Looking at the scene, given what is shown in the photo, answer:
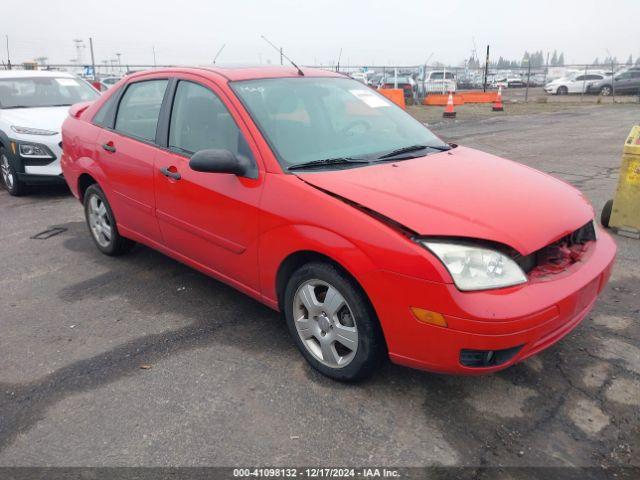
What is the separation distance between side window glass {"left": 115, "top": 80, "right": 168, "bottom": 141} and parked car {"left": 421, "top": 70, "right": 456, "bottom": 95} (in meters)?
23.5

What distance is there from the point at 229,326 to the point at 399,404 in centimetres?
137

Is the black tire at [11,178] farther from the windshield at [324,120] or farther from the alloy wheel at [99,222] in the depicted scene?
the windshield at [324,120]

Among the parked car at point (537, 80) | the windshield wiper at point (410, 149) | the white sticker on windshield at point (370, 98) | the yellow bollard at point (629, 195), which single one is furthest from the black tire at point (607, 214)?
the parked car at point (537, 80)

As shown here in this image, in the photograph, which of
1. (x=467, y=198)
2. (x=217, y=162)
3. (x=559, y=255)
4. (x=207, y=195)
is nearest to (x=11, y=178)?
(x=207, y=195)

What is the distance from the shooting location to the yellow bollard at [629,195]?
5035mm

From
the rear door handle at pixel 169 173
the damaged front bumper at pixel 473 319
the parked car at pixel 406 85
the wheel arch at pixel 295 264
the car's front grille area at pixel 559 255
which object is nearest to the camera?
the damaged front bumper at pixel 473 319

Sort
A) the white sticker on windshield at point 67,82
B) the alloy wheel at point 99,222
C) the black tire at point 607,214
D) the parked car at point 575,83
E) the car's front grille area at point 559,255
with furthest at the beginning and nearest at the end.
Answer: the parked car at point 575,83 < the white sticker on windshield at point 67,82 < the black tire at point 607,214 < the alloy wheel at point 99,222 < the car's front grille area at point 559,255

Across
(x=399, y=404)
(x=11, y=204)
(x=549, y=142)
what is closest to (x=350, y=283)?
(x=399, y=404)

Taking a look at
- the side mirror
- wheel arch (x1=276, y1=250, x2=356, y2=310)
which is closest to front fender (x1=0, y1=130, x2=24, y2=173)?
the side mirror

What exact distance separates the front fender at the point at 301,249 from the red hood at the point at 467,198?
228mm

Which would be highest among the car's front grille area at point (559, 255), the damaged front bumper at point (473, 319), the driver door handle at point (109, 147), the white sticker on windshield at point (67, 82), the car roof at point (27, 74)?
the car roof at point (27, 74)

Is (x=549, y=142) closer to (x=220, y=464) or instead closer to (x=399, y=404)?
(x=399, y=404)

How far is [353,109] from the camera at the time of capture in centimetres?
374

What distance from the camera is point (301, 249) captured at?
9.28ft
